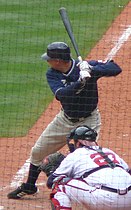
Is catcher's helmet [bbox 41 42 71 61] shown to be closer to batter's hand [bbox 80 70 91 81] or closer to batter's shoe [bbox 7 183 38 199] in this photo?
batter's hand [bbox 80 70 91 81]

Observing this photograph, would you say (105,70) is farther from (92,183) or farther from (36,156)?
(92,183)

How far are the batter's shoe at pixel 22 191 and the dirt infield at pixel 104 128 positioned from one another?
0.20 ft

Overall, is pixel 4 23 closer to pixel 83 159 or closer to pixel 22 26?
pixel 22 26

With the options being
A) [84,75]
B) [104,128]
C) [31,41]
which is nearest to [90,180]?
[84,75]

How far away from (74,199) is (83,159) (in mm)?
388

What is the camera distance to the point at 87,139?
8211 mm

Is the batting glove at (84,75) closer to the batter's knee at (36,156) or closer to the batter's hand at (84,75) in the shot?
the batter's hand at (84,75)

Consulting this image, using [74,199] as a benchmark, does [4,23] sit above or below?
below

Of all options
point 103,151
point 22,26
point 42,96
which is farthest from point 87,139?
point 22,26

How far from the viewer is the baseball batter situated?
9242 mm

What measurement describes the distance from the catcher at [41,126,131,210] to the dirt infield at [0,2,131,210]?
4.47 feet

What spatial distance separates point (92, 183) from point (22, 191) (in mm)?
1856

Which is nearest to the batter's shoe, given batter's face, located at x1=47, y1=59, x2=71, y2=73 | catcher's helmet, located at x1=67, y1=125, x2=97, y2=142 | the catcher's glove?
the catcher's glove

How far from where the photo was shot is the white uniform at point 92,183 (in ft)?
25.8
